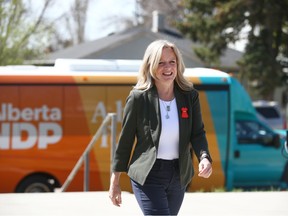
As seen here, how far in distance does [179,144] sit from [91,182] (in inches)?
289

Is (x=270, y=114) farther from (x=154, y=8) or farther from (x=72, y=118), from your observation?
(x=154, y=8)

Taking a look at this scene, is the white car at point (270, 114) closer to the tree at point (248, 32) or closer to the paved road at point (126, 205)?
the tree at point (248, 32)

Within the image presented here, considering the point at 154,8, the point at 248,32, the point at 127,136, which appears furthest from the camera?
the point at 154,8

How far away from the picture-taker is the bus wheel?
1096 cm

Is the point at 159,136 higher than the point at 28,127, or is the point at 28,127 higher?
the point at 159,136

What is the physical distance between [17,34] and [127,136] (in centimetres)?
1329

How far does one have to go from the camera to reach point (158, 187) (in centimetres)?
398

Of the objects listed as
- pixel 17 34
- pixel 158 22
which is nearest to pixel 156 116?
pixel 17 34

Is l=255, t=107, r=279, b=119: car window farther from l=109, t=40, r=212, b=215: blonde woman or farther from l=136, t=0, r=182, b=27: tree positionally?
l=109, t=40, r=212, b=215: blonde woman

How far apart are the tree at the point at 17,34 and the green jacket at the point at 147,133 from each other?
12.4m

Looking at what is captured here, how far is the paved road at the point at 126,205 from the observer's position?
696cm

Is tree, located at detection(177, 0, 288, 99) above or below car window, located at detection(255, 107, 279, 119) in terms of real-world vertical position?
above

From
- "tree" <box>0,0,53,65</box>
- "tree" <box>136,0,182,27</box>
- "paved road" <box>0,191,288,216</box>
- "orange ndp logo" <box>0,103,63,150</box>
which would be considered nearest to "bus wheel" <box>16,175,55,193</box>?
"orange ndp logo" <box>0,103,63,150</box>

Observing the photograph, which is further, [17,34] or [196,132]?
[17,34]
